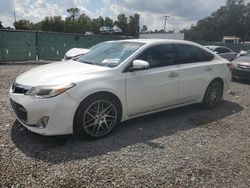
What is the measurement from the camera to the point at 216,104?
665cm

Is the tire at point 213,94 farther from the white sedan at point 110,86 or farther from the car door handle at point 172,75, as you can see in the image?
the car door handle at point 172,75

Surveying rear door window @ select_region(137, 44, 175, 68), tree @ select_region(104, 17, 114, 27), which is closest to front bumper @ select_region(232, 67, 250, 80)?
rear door window @ select_region(137, 44, 175, 68)

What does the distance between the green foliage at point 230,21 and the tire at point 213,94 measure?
68719mm

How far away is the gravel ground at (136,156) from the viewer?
342cm

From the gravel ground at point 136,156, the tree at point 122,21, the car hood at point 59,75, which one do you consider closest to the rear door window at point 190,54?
the gravel ground at point 136,156

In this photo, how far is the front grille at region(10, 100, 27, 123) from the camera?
13.5 ft

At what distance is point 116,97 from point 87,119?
591mm

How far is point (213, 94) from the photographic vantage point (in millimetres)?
6484

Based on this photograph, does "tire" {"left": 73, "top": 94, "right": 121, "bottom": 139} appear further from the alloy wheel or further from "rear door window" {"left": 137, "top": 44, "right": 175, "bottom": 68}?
"rear door window" {"left": 137, "top": 44, "right": 175, "bottom": 68}

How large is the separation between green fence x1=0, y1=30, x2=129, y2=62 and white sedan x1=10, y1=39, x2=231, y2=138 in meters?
9.42

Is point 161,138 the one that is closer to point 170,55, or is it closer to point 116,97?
point 116,97

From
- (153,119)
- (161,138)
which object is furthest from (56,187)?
(153,119)

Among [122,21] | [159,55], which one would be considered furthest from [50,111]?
[122,21]

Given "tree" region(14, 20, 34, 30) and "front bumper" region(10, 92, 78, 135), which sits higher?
"tree" region(14, 20, 34, 30)
